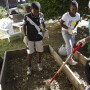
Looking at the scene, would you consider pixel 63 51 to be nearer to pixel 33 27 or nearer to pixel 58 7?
pixel 33 27

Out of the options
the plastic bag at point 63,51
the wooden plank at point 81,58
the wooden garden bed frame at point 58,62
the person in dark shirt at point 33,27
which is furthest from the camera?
the plastic bag at point 63,51

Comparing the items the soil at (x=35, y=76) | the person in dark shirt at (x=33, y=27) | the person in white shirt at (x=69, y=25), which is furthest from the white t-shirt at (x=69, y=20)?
the soil at (x=35, y=76)

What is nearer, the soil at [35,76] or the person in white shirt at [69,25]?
the soil at [35,76]

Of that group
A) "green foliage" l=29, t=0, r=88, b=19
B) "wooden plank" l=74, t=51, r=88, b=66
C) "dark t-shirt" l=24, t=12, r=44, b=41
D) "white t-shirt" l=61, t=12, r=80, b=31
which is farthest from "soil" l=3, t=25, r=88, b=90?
"green foliage" l=29, t=0, r=88, b=19

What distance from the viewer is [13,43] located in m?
6.39

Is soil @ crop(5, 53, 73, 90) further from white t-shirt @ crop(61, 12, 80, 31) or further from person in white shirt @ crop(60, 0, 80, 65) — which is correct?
white t-shirt @ crop(61, 12, 80, 31)

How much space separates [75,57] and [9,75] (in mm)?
2488

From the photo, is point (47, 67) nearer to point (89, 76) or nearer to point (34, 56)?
point (34, 56)

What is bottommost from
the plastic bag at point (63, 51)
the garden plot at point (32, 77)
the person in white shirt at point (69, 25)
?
the garden plot at point (32, 77)

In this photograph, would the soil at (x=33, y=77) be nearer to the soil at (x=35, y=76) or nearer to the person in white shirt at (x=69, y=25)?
the soil at (x=35, y=76)

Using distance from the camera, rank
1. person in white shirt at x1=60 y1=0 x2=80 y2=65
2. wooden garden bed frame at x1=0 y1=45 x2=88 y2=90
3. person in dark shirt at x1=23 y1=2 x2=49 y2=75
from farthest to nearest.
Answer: person in white shirt at x1=60 y1=0 x2=80 y2=65
person in dark shirt at x1=23 y1=2 x2=49 y2=75
wooden garden bed frame at x1=0 y1=45 x2=88 y2=90

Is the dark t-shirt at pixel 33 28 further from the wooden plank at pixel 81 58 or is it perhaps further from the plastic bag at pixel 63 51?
the wooden plank at pixel 81 58

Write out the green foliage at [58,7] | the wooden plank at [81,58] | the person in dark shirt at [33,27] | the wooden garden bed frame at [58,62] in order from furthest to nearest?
the green foliage at [58,7] → the wooden plank at [81,58] → the person in dark shirt at [33,27] → the wooden garden bed frame at [58,62]

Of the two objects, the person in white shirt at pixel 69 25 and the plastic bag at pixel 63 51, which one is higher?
the person in white shirt at pixel 69 25
